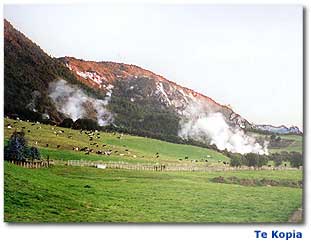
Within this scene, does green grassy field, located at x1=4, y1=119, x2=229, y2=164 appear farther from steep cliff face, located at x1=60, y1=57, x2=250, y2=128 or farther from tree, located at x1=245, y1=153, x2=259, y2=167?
steep cliff face, located at x1=60, y1=57, x2=250, y2=128

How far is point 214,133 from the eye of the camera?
4746 millimetres

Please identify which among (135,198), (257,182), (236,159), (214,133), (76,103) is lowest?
(135,198)

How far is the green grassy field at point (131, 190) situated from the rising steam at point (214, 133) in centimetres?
8

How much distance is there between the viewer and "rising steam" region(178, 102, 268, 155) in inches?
186

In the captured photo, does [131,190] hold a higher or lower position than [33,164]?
lower

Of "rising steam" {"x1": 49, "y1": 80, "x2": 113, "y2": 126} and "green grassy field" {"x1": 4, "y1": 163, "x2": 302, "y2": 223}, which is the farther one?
"rising steam" {"x1": 49, "y1": 80, "x2": 113, "y2": 126}

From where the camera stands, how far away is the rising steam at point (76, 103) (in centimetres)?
473

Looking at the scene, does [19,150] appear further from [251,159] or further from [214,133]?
[251,159]

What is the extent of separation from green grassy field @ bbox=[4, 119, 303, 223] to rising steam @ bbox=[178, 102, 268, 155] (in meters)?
0.08

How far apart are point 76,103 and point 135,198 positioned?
731mm

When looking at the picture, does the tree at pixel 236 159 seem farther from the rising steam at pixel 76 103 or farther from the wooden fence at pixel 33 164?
the wooden fence at pixel 33 164

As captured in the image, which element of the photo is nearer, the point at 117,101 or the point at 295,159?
the point at 295,159

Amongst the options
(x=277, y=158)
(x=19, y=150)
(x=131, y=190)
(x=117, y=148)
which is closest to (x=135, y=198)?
(x=131, y=190)

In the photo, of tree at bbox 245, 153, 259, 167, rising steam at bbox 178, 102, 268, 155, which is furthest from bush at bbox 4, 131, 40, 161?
tree at bbox 245, 153, 259, 167
